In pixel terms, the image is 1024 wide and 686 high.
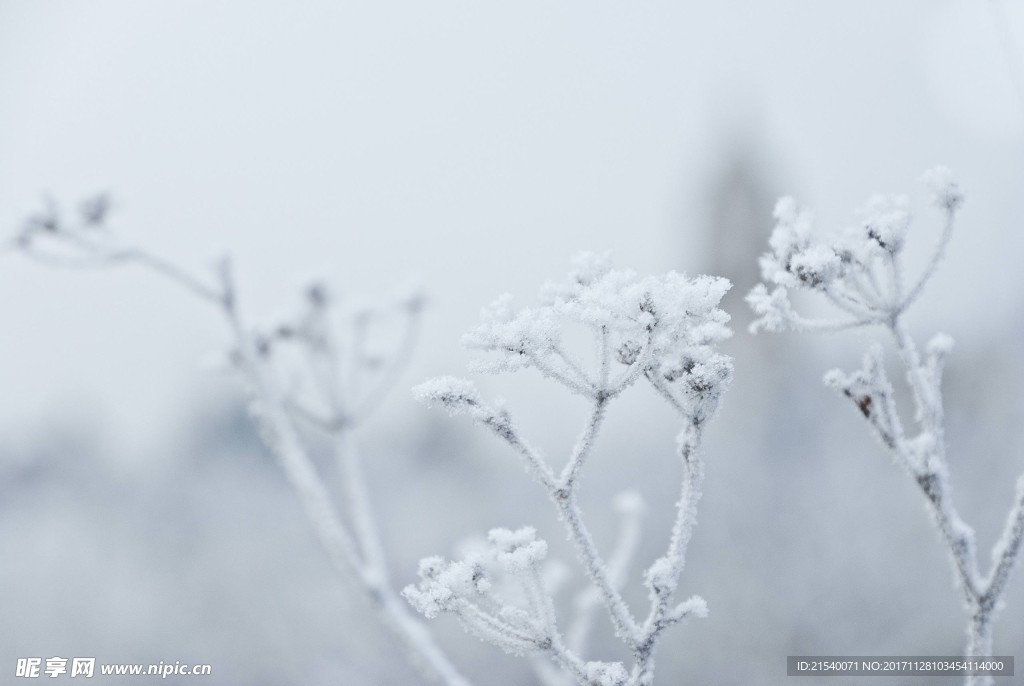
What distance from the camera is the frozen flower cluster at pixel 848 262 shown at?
1.43 meters

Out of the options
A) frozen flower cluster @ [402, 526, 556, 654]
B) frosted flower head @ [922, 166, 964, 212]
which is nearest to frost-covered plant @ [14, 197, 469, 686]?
frozen flower cluster @ [402, 526, 556, 654]

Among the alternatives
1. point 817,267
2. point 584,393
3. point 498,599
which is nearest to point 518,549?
point 498,599

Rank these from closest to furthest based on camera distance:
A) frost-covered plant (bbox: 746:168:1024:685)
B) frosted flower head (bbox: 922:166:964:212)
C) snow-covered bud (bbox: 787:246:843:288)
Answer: frost-covered plant (bbox: 746:168:1024:685)
snow-covered bud (bbox: 787:246:843:288)
frosted flower head (bbox: 922:166:964:212)

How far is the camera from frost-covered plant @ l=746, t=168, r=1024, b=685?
125 cm

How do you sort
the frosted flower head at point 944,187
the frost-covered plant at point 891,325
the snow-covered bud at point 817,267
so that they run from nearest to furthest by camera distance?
1. the frost-covered plant at point 891,325
2. the snow-covered bud at point 817,267
3. the frosted flower head at point 944,187

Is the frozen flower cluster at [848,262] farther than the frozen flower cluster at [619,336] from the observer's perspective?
Yes

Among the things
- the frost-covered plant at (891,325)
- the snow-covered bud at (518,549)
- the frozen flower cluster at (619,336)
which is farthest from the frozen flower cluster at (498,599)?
the frost-covered plant at (891,325)

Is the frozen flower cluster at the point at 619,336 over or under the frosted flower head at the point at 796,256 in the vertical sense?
under

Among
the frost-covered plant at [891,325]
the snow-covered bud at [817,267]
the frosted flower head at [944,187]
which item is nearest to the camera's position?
the frost-covered plant at [891,325]

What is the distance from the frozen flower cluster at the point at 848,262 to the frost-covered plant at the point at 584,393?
0.20 meters

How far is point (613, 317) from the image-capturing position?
1.31 meters

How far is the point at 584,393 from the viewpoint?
1.32m

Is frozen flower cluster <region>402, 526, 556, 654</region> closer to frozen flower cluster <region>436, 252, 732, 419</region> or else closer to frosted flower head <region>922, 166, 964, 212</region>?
frozen flower cluster <region>436, 252, 732, 419</region>

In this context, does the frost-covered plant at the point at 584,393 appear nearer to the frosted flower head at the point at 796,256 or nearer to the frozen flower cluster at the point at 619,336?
the frozen flower cluster at the point at 619,336
